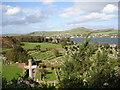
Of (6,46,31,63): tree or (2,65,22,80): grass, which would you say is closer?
(2,65,22,80): grass

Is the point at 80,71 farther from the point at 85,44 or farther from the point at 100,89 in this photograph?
the point at 100,89

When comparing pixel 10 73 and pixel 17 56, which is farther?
pixel 17 56

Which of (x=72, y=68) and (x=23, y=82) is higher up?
(x=23, y=82)

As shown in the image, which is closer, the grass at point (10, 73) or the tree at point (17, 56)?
the grass at point (10, 73)

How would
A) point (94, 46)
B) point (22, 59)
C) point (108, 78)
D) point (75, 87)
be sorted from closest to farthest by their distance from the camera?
1. point (75, 87)
2. point (108, 78)
3. point (94, 46)
4. point (22, 59)

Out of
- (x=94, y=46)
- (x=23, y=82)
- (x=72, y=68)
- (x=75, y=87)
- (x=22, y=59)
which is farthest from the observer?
(x=22, y=59)

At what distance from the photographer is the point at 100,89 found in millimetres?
3207

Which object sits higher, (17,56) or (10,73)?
(17,56)

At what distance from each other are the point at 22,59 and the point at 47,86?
71.2 feet

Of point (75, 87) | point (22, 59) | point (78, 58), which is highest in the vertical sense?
point (75, 87)

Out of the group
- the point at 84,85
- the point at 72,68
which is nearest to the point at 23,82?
the point at 84,85

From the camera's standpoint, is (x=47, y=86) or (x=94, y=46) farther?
(x=94, y=46)

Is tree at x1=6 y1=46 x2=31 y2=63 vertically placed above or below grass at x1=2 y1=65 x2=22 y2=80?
above

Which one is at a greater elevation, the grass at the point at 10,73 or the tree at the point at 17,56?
the tree at the point at 17,56
